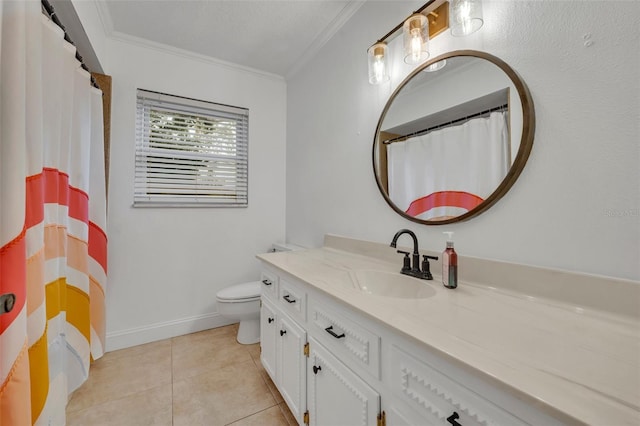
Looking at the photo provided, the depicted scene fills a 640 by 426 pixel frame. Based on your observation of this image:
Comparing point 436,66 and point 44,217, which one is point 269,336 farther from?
point 436,66

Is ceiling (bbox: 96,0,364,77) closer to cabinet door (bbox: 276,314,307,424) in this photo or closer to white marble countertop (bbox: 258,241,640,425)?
white marble countertop (bbox: 258,241,640,425)

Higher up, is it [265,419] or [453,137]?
[453,137]

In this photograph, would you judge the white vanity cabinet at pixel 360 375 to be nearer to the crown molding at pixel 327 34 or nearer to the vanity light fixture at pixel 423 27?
the vanity light fixture at pixel 423 27

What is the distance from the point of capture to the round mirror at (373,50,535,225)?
98 centimetres

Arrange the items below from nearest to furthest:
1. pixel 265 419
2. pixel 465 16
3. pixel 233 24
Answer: pixel 465 16 < pixel 265 419 < pixel 233 24

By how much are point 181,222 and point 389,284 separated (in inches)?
72.7

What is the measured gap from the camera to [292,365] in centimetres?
127

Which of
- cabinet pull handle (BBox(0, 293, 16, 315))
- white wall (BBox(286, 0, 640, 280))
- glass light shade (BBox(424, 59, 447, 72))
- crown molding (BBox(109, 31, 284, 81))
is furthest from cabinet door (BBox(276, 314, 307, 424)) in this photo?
crown molding (BBox(109, 31, 284, 81))

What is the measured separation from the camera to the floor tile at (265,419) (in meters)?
1.33

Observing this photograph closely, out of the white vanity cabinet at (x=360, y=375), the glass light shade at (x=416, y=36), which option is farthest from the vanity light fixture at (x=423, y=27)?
the white vanity cabinet at (x=360, y=375)

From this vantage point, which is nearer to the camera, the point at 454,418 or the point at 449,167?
the point at 454,418

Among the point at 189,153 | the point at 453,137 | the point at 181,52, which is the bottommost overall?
the point at 453,137

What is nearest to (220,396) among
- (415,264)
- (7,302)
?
(7,302)

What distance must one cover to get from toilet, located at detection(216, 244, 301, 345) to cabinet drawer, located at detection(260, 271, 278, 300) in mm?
→ 316
